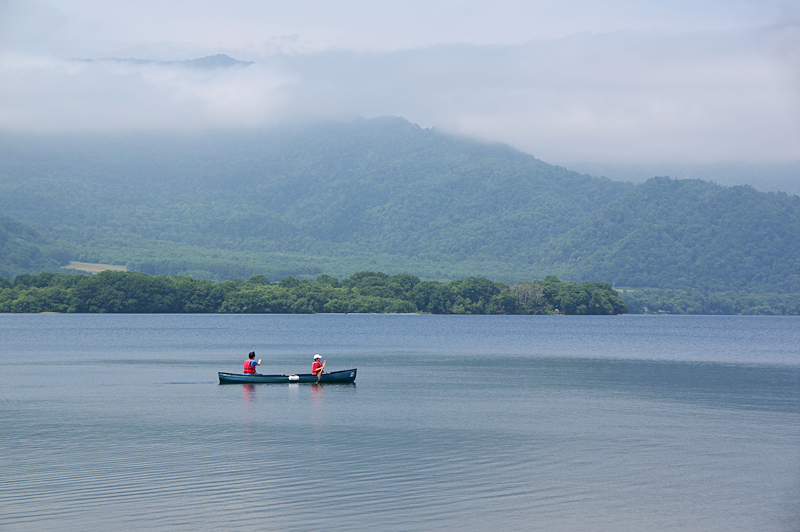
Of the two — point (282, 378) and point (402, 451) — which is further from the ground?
point (282, 378)

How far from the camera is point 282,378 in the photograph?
A: 50438 mm

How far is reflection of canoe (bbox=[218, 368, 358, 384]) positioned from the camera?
49.7 metres

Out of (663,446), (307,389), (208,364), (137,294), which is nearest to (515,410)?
(663,446)

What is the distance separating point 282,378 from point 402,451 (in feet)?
76.2

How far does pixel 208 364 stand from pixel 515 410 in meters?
33.9

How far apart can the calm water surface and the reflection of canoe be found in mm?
591

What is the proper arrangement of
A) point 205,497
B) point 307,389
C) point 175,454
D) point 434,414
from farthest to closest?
point 307,389 < point 434,414 < point 175,454 < point 205,497

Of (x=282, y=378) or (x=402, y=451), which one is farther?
(x=282, y=378)

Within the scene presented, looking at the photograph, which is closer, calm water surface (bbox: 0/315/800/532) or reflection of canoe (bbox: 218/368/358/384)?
calm water surface (bbox: 0/315/800/532)

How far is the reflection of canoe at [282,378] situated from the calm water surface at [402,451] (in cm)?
59

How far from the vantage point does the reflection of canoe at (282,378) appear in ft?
163

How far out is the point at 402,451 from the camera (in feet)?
93.0

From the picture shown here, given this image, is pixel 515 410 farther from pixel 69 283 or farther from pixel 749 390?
pixel 69 283

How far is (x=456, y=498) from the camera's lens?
21.8m
